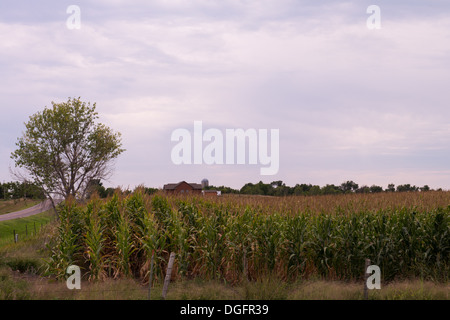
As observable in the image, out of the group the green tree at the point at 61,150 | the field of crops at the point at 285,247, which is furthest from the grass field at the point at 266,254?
the green tree at the point at 61,150

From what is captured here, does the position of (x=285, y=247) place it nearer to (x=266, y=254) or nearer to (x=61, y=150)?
(x=266, y=254)

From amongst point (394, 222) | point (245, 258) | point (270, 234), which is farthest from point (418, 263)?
point (245, 258)

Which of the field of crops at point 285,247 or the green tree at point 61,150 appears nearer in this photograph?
the field of crops at point 285,247

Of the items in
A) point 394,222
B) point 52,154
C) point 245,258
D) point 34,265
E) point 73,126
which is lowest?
point 34,265

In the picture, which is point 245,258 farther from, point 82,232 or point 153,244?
point 82,232

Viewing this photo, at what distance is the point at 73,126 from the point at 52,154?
360cm

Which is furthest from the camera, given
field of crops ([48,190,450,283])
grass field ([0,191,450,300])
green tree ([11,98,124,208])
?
green tree ([11,98,124,208])

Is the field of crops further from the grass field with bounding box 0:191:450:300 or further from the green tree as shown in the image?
the green tree

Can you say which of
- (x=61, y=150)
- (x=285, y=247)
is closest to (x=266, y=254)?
(x=285, y=247)

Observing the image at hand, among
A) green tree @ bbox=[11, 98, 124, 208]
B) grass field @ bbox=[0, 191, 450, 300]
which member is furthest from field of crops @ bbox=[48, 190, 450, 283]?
green tree @ bbox=[11, 98, 124, 208]

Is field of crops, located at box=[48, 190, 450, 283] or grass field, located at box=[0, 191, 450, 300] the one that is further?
field of crops, located at box=[48, 190, 450, 283]

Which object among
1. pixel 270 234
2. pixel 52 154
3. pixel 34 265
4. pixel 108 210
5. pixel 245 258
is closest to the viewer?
pixel 245 258

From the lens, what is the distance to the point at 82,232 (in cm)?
1988

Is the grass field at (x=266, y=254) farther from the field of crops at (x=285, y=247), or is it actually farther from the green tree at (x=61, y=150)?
the green tree at (x=61, y=150)
